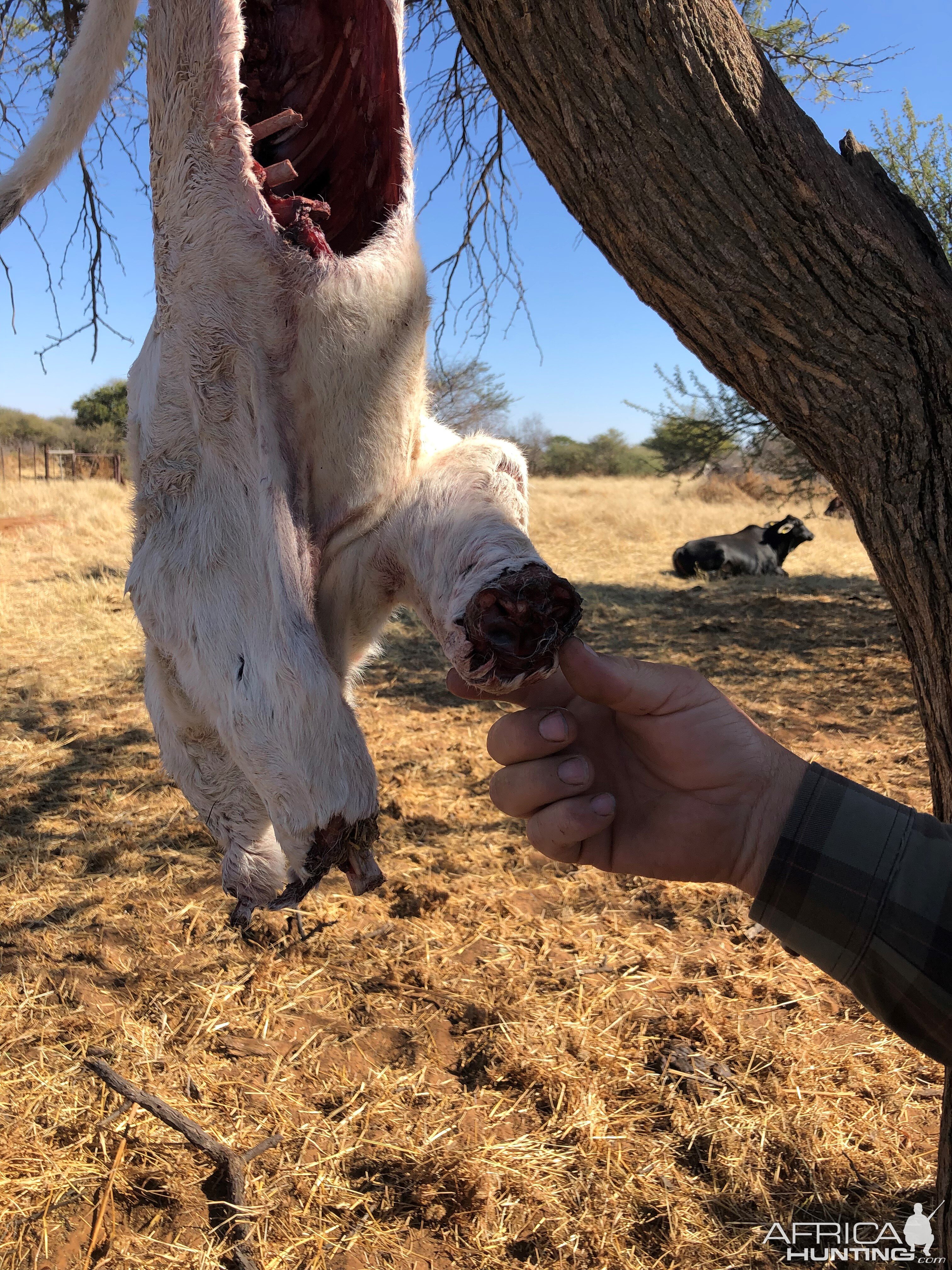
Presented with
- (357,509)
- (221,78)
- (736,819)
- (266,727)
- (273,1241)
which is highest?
(221,78)

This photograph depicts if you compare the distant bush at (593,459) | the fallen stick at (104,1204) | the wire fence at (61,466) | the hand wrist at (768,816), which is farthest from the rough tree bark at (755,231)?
the distant bush at (593,459)

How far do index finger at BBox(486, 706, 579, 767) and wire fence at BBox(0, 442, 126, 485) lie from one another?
24.2 m

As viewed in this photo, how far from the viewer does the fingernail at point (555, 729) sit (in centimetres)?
136

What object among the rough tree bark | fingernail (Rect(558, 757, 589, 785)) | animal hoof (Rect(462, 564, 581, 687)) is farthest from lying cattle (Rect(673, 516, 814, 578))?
animal hoof (Rect(462, 564, 581, 687))

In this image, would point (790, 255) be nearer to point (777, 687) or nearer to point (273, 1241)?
point (273, 1241)

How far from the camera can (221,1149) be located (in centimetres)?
236

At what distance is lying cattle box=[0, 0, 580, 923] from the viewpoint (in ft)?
3.63

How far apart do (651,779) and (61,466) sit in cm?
2807

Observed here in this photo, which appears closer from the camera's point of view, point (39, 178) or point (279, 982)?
point (39, 178)

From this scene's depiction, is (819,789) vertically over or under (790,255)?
under

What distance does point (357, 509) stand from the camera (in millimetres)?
1230

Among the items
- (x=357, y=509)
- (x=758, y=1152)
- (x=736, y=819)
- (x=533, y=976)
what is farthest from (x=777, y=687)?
(x=357, y=509)

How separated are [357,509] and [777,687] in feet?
22.2

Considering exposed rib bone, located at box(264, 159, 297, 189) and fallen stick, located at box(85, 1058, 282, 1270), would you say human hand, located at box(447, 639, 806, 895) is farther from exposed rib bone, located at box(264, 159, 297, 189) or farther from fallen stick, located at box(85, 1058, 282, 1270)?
fallen stick, located at box(85, 1058, 282, 1270)
